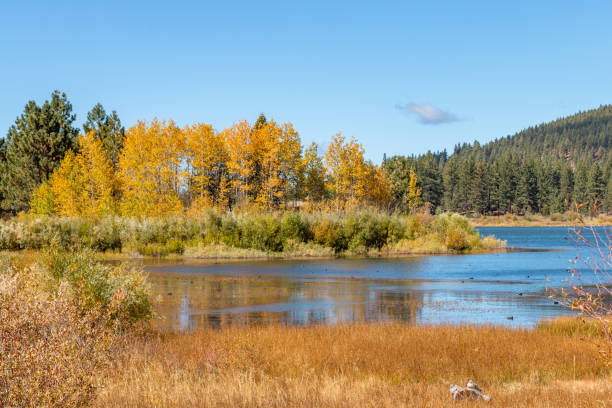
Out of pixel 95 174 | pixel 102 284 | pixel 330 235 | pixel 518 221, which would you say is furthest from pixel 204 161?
pixel 518 221

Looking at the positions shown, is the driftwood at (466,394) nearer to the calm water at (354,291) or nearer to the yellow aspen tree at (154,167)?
the calm water at (354,291)

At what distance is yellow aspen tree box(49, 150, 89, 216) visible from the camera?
201 ft

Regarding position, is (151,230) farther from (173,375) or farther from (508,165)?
(508,165)

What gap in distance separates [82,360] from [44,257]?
29.1ft

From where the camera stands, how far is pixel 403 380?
33.2ft

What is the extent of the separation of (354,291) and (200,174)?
39623mm

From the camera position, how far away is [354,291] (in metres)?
24.8

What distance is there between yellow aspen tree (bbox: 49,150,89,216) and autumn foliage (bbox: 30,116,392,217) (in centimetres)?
9

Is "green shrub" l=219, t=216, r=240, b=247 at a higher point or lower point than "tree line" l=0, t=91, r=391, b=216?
lower

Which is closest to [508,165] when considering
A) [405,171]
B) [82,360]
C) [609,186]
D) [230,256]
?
[609,186]

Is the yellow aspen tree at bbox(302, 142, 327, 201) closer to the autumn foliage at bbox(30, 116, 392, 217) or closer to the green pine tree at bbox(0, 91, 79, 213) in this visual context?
the autumn foliage at bbox(30, 116, 392, 217)

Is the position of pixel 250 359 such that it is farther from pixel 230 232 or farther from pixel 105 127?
pixel 105 127

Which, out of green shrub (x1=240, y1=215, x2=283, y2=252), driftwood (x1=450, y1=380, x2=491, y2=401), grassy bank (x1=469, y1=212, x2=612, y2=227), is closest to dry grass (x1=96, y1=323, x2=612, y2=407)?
driftwood (x1=450, y1=380, x2=491, y2=401)

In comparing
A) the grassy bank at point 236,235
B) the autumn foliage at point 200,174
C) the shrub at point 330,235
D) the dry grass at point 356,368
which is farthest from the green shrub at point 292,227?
the dry grass at point 356,368
